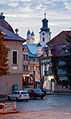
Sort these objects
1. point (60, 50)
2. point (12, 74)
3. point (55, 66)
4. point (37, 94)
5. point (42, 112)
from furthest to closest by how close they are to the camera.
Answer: point (60, 50) → point (55, 66) → point (12, 74) → point (37, 94) → point (42, 112)

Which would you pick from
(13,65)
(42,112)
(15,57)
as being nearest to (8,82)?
(13,65)

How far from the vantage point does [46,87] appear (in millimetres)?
76062

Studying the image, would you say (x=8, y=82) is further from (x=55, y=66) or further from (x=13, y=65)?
(x=55, y=66)

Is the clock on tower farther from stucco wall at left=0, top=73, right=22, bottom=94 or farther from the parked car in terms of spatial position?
the parked car

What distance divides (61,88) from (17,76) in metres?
20.5

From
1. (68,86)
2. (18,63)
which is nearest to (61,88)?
(68,86)

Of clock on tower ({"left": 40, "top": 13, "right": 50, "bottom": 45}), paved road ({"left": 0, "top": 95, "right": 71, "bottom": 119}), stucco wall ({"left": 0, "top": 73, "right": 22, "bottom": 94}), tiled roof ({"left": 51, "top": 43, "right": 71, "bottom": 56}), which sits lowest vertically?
paved road ({"left": 0, "top": 95, "right": 71, "bottom": 119})

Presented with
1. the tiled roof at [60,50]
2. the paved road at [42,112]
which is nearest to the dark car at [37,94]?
the paved road at [42,112]

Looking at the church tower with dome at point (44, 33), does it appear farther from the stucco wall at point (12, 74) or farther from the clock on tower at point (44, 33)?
the stucco wall at point (12, 74)

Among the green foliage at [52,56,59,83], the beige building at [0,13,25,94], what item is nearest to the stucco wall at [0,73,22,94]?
the beige building at [0,13,25,94]

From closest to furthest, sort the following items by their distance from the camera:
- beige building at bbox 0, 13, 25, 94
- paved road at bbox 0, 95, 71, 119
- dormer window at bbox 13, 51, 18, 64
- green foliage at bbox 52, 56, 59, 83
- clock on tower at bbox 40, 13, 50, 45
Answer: paved road at bbox 0, 95, 71, 119, beige building at bbox 0, 13, 25, 94, dormer window at bbox 13, 51, 18, 64, green foliage at bbox 52, 56, 59, 83, clock on tower at bbox 40, 13, 50, 45

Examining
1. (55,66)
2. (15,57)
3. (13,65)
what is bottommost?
(13,65)

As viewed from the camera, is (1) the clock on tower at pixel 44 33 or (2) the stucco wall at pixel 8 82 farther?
(1) the clock on tower at pixel 44 33

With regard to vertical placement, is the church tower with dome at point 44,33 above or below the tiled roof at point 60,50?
above
